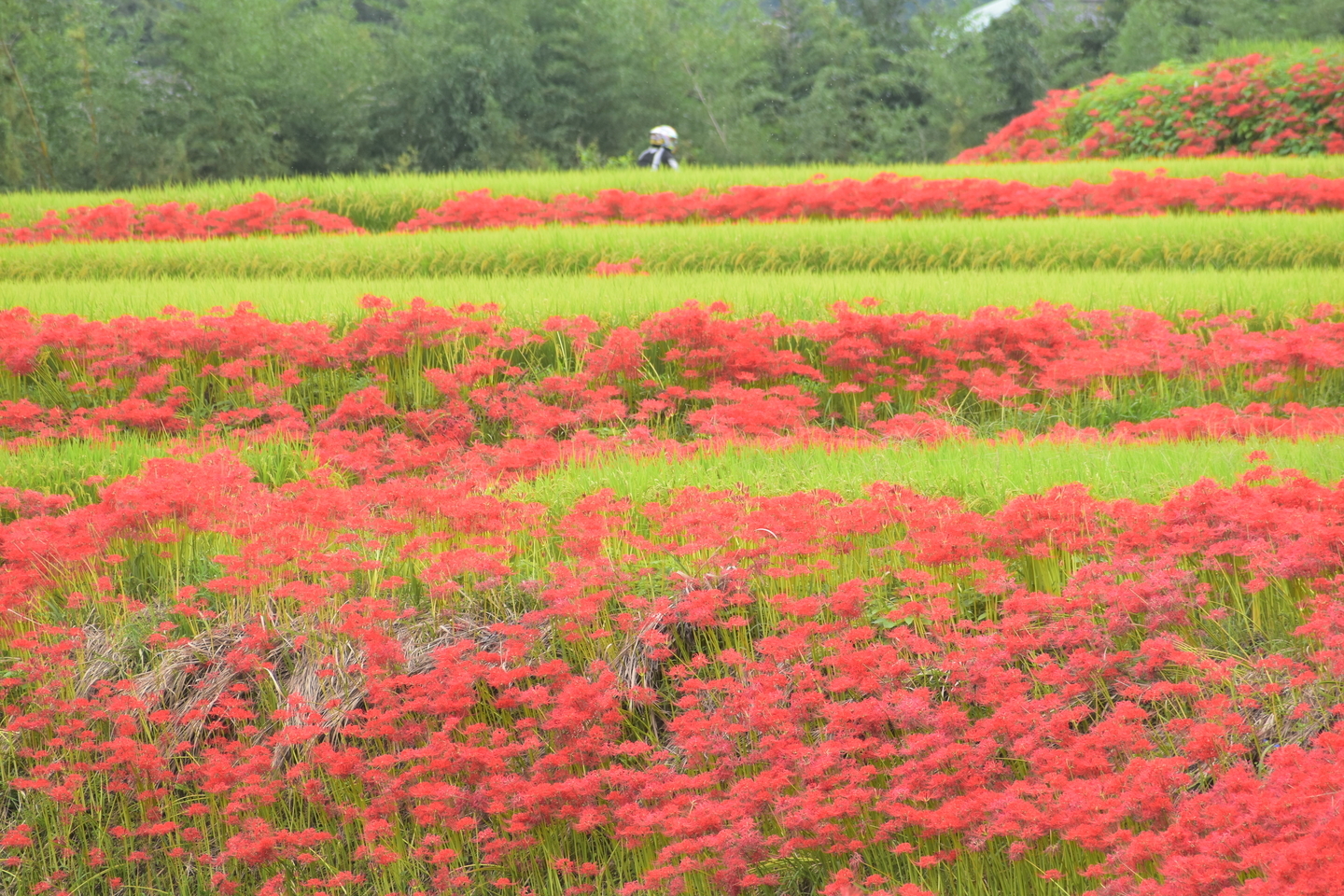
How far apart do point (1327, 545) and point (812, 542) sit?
1.62 metres

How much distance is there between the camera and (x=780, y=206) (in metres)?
12.2

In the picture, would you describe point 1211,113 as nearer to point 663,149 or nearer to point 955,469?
point 663,149

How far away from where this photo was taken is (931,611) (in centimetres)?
371

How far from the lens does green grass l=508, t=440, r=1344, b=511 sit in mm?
4602

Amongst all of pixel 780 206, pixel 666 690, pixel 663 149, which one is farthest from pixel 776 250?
pixel 666 690

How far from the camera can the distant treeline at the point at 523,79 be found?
81.8 feet

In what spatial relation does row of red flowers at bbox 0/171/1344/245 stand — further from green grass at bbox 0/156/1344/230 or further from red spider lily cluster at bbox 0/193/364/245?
green grass at bbox 0/156/1344/230

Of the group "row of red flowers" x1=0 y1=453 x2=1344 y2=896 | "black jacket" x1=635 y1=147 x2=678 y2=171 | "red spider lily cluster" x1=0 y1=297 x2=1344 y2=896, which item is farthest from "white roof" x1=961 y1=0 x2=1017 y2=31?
"row of red flowers" x1=0 y1=453 x2=1344 y2=896

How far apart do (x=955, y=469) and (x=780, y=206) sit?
7744 millimetres

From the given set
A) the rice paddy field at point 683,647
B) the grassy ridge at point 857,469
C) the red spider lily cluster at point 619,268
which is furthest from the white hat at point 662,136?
the grassy ridge at point 857,469

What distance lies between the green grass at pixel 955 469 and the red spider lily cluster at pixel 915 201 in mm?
7008

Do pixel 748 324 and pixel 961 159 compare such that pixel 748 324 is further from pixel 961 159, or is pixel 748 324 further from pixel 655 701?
pixel 961 159

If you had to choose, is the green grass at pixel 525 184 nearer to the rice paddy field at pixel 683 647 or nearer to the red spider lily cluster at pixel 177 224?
the red spider lily cluster at pixel 177 224

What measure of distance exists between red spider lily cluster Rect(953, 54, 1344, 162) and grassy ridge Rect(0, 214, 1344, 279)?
24.2 feet
